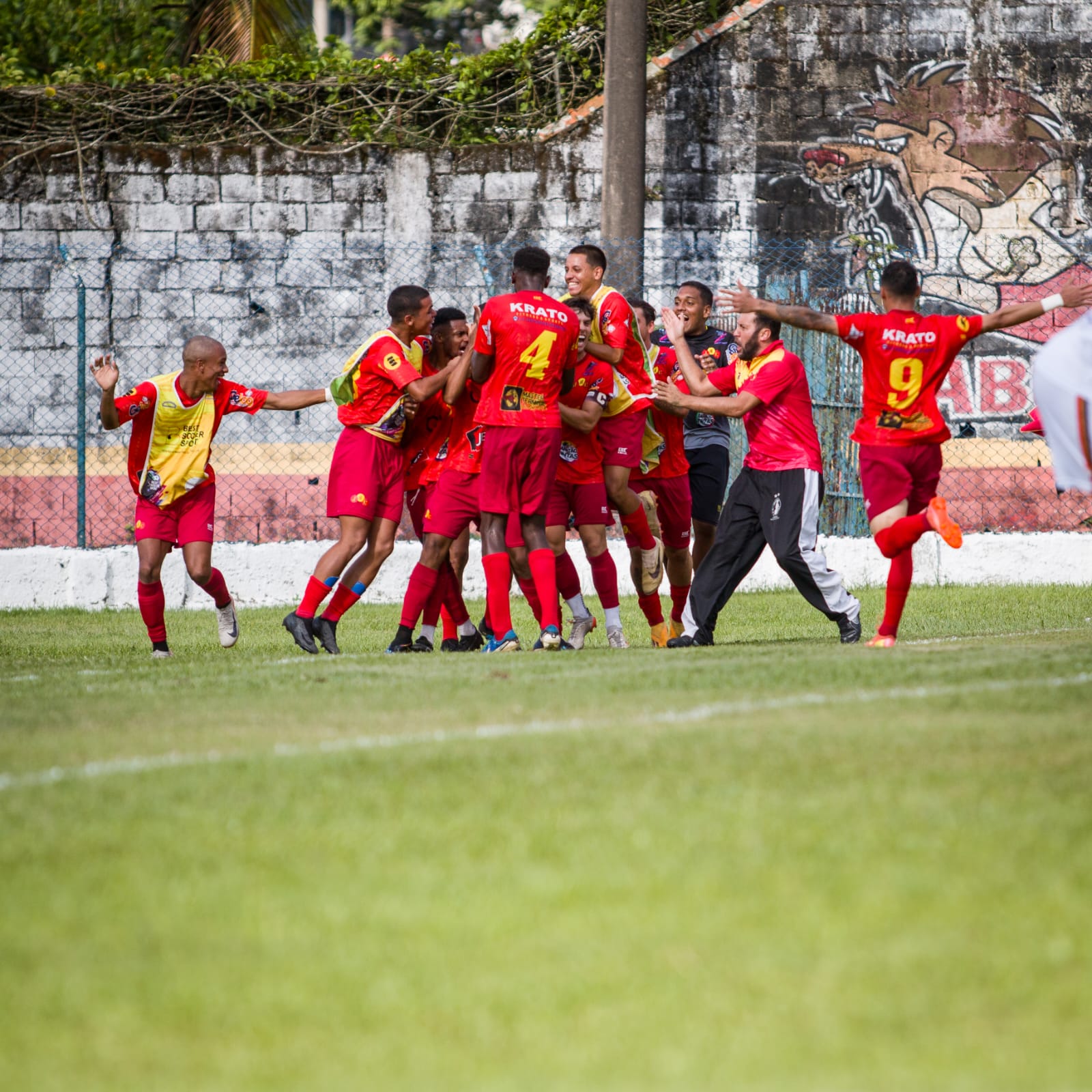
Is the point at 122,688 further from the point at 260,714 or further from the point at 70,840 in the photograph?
the point at 70,840

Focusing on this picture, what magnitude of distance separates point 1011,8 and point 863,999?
1538 centimetres

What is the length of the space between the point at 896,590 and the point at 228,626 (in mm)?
4137

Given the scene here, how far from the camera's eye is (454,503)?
9.39m

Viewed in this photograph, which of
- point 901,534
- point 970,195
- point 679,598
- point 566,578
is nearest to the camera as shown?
point 901,534

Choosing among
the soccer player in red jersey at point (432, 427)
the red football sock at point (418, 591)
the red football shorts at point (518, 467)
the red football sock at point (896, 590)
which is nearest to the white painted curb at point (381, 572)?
the soccer player in red jersey at point (432, 427)

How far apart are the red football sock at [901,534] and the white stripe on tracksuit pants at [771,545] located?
574 mm

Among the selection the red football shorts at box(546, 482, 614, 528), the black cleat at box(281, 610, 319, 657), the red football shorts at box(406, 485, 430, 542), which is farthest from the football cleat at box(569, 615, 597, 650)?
the black cleat at box(281, 610, 319, 657)

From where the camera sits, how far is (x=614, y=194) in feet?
47.2

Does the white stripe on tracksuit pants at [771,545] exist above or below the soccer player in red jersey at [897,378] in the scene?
below

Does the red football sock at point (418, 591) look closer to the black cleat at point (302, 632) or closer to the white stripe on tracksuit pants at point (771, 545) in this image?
the black cleat at point (302, 632)

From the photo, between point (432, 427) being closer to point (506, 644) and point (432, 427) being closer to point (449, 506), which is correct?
point (449, 506)

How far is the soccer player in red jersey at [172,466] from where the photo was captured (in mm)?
9250

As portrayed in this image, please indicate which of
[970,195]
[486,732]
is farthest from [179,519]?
[970,195]

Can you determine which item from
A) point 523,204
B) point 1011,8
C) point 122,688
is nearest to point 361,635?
point 122,688
